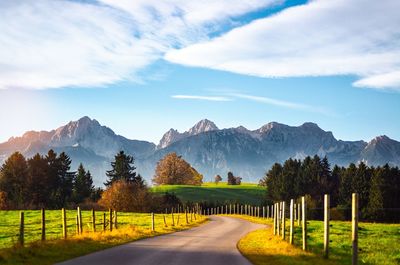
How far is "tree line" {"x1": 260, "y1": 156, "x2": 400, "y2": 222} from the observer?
118106 millimetres

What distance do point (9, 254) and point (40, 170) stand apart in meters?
128

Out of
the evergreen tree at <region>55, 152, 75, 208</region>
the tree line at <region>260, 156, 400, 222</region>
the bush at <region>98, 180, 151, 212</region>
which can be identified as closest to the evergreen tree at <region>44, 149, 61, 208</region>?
the evergreen tree at <region>55, 152, 75, 208</region>

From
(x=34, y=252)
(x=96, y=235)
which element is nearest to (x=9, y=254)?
(x=34, y=252)

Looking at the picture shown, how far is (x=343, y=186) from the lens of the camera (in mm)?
137125

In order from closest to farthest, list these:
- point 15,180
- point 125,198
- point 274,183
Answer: point 125,198 → point 15,180 → point 274,183

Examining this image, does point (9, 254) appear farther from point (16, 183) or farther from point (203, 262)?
point (16, 183)

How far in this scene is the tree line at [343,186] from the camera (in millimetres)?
118106

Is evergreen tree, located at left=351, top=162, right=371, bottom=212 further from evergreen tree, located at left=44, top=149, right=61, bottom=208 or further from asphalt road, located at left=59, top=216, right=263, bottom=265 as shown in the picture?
asphalt road, located at left=59, top=216, right=263, bottom=265

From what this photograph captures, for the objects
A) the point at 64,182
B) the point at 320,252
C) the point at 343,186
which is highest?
the point at 320,252

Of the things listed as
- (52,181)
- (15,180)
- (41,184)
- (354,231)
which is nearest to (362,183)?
(52,181)

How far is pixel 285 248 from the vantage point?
2823cm

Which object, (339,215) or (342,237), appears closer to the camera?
(342,237)

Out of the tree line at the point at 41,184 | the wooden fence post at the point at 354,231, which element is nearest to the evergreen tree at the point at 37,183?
the tree line at the point at 41,184

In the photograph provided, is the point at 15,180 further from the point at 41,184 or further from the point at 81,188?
the point at 81,188
